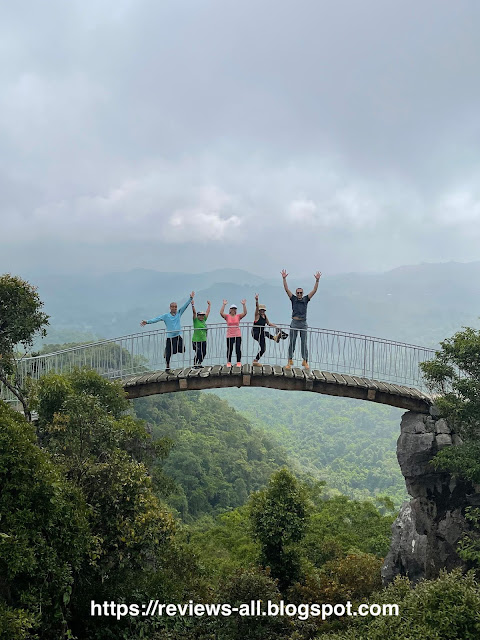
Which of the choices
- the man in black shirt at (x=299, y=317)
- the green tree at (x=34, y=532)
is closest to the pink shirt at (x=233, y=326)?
the man in black shirt at (x=299, y=317)

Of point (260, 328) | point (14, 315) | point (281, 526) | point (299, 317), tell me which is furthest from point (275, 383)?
point (14, 315)

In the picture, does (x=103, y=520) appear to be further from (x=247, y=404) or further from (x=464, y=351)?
(x=247, y=404)

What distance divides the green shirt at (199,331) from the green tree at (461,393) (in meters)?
5.16

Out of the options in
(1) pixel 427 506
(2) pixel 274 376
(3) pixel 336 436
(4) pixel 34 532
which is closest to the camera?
(4) pixel 34 532

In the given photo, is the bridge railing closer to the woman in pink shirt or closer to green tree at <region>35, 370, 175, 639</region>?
the woman in pink shirt

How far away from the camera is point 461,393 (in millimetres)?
11047

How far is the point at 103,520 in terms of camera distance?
660 cm

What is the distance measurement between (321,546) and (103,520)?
12.9 metres

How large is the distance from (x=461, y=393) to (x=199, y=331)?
243 inches

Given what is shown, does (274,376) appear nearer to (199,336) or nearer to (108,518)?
(199,336)

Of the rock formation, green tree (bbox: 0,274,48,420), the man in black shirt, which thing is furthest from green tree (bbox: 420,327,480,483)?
green tree (bbox: 0,274,48,420)

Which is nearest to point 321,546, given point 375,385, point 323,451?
point 375,385

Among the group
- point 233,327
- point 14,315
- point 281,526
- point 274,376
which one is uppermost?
point 233,327

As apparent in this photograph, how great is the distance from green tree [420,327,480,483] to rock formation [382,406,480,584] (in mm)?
654
